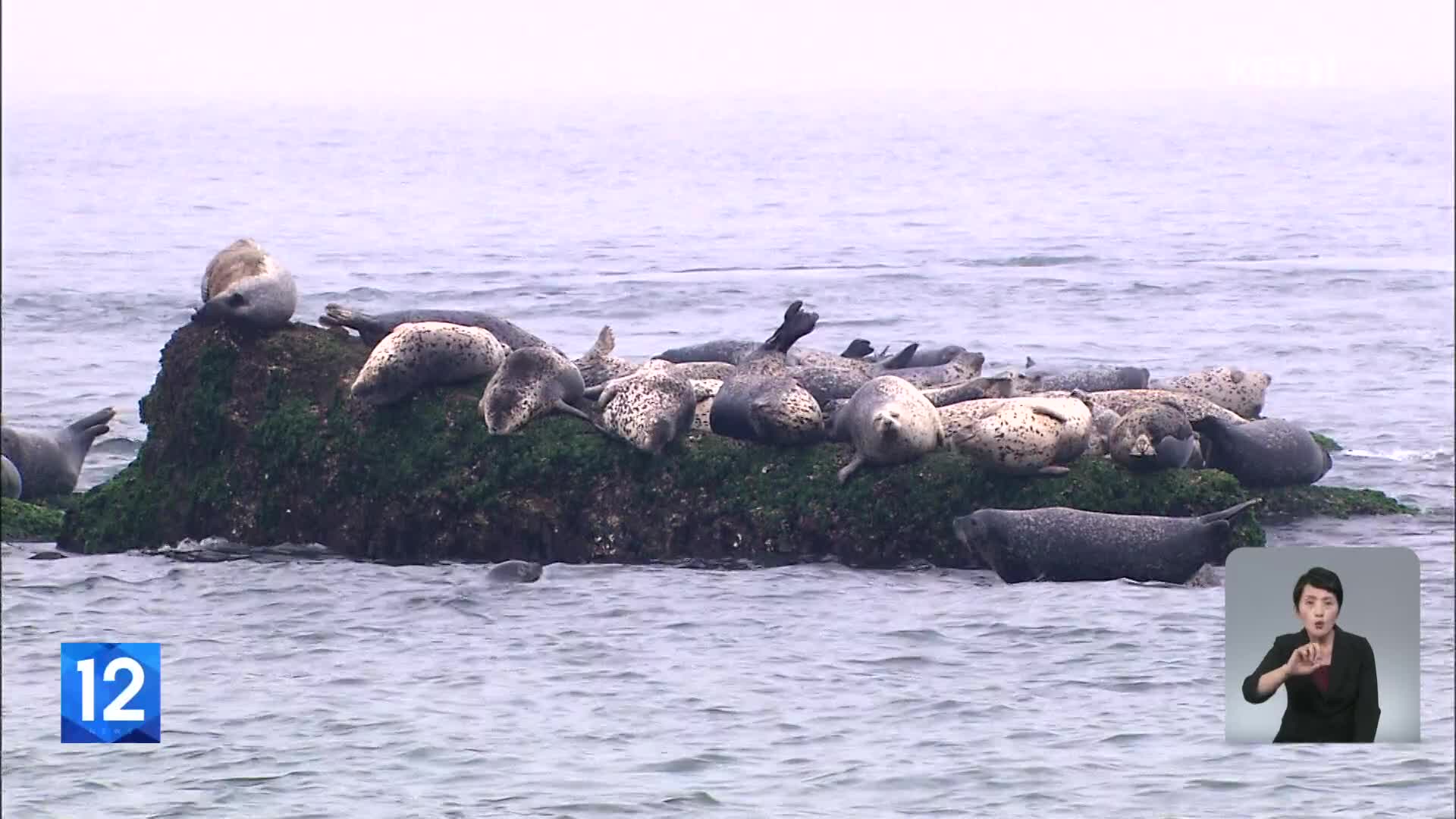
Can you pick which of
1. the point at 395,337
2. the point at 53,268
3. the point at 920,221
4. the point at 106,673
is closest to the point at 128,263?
the point at 53,268

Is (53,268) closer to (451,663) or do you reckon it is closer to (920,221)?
(920,221)

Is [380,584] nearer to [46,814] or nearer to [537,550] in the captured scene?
[537,550]

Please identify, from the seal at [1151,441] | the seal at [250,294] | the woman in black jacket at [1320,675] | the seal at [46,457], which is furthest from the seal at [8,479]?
the woman in black jacket at [1320,675]

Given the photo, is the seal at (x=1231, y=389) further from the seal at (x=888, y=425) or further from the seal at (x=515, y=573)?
the seal at (x=515, y=573)

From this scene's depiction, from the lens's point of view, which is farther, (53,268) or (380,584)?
(53,268)

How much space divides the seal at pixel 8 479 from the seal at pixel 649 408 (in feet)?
12.3

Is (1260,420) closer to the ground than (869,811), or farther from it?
farther from it

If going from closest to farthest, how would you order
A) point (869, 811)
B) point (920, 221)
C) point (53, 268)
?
point (869, 811), point (53, 268), point (920, 221)

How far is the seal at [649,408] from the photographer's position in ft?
43.9

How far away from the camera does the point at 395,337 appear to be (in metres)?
13.9

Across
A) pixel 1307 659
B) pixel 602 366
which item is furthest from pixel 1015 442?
pixel 1307 659

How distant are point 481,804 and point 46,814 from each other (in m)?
1.66

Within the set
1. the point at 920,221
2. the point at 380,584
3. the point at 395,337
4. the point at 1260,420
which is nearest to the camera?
the point at 380,584

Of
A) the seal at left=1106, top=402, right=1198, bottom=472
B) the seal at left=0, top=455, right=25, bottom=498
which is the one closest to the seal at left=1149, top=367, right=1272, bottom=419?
the seal at left=1106, top=402, right=1198, bottom=472
